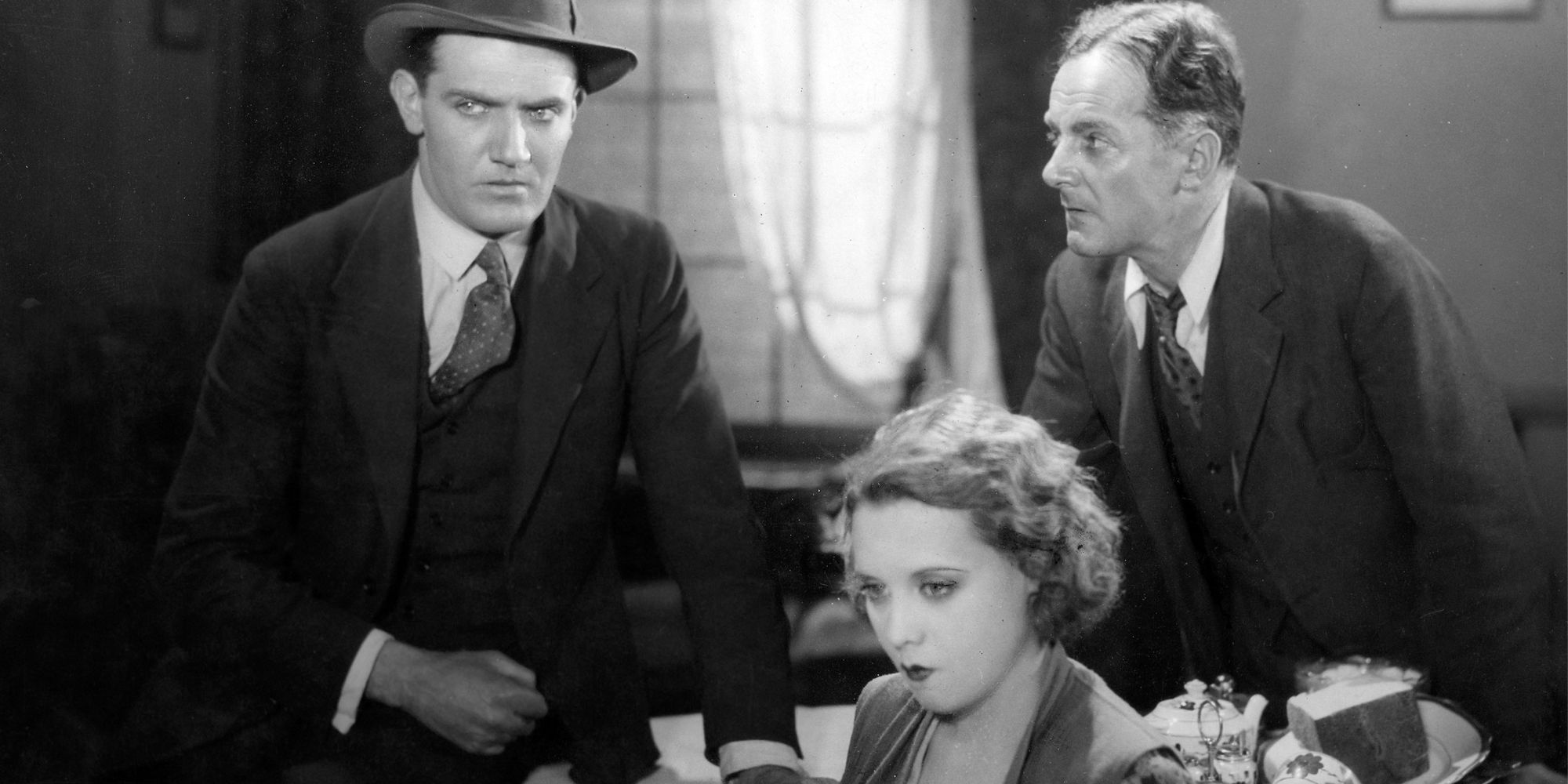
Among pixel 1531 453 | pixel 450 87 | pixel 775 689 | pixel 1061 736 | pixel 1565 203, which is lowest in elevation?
pixel 775 689

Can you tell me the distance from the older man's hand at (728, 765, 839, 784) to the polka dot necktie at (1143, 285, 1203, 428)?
2.79 feet

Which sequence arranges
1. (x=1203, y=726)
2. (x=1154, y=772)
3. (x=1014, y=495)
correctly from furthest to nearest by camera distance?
1. (x=1203, y=726)
2. (x=1014, y=495)
3. (x=1154, y=772)

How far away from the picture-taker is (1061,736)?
1719mm

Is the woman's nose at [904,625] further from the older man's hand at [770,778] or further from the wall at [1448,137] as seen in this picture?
the wall at [1448,137]

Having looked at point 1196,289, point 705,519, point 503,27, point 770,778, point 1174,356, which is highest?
point 503,27

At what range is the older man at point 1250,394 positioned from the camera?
212cm

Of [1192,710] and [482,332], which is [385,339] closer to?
[482,332]

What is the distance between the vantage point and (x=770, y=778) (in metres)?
2.15

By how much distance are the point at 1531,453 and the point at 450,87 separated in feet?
6.36

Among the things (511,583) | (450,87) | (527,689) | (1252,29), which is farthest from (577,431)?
(1252,29)

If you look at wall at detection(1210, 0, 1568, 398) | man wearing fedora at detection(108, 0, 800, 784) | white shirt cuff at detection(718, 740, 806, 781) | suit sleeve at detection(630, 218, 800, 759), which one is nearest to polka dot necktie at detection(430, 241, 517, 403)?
man wearing fedora at detection(108, 0, 800, 784)

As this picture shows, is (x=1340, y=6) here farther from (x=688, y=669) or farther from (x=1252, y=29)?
(x=688, y=669)

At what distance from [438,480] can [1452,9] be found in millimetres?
1880

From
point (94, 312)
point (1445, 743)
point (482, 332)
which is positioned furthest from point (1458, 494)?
point (94, 312)
